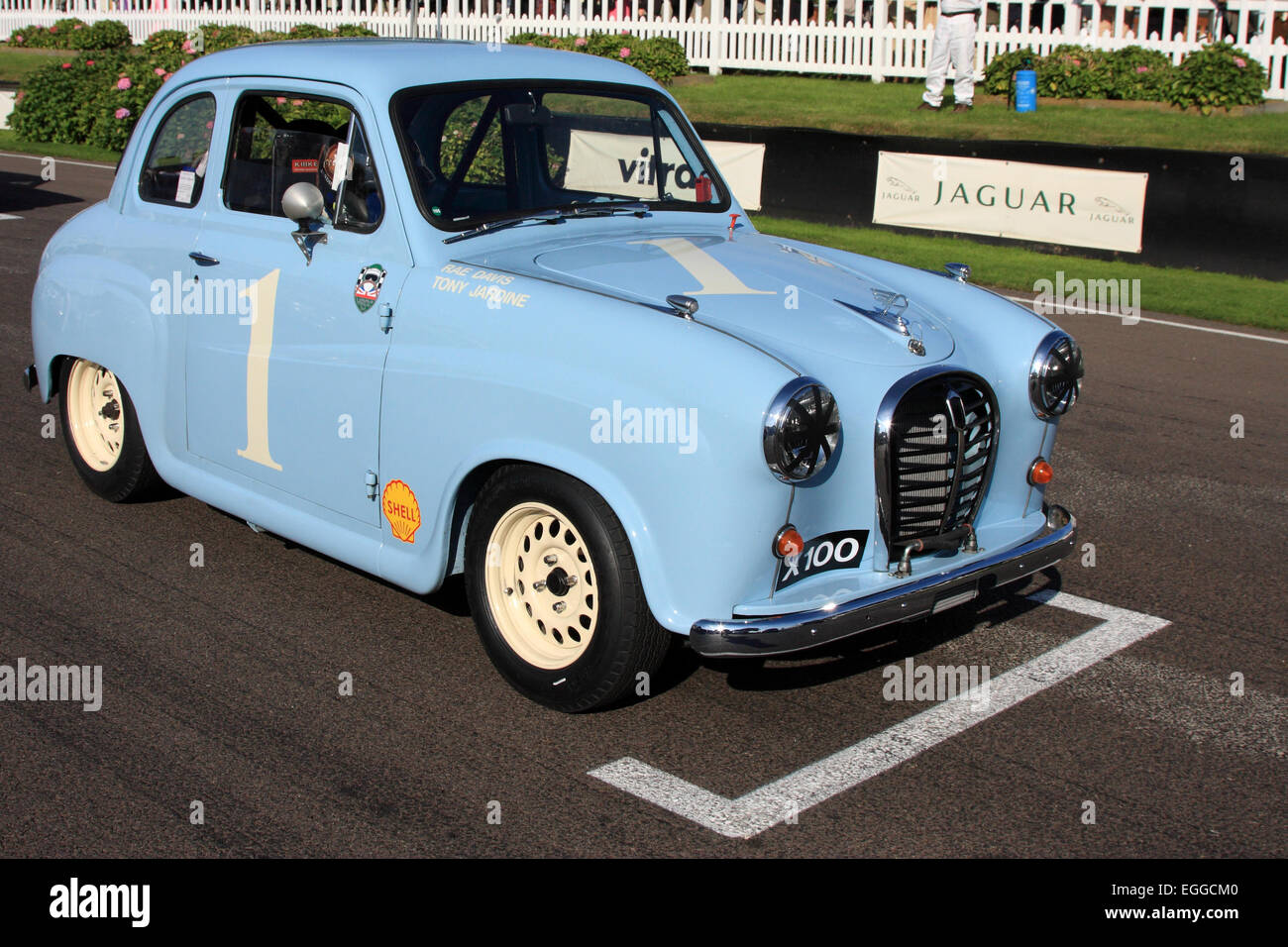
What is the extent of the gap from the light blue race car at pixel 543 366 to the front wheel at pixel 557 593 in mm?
12

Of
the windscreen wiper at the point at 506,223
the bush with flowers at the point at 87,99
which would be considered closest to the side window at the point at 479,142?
the windscreen wiper at the point at 506,223

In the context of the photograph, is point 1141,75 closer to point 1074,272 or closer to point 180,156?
point 1074,272

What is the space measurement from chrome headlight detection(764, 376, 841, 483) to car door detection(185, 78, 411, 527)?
4.85ft

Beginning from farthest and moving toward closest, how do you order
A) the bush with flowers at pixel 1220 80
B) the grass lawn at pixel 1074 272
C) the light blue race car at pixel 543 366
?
the bush with flowers at pixel 1220 80 → the grass lawn at pixel 1074 272 → the light blue race car at pixel 543 366

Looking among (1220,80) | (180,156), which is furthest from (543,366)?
(1220,80)

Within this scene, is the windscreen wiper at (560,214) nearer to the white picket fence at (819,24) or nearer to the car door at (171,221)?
the car door at (171,221)

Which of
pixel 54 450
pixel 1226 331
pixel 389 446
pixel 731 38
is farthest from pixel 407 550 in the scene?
pixel 731 38

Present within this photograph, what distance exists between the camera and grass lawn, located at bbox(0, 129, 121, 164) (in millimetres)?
21173

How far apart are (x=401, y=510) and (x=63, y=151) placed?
1989cm

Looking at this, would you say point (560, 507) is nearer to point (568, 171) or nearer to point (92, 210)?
point (568, 171)

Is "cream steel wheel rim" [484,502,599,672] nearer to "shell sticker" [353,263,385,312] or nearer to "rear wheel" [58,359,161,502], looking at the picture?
"shell sticker" [353,263,385,312]

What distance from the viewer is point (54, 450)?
7160 mm

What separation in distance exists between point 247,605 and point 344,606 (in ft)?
1.20

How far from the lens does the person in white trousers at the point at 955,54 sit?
21.3 meters
